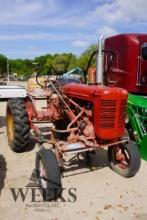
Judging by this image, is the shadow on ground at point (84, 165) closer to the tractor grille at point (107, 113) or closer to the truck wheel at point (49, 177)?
the truck wheel at point (49, 177)

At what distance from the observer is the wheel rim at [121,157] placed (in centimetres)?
552

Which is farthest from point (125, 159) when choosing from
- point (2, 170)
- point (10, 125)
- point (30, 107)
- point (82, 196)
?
point (10, 125)

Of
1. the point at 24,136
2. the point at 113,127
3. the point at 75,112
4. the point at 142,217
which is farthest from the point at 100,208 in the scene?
the point at 24,136

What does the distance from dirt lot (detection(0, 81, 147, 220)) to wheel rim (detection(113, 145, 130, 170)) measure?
200 mm

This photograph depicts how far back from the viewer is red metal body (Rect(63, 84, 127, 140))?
4992 millimetres

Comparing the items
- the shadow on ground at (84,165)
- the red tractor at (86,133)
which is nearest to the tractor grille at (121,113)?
the red tractor at (86,133)

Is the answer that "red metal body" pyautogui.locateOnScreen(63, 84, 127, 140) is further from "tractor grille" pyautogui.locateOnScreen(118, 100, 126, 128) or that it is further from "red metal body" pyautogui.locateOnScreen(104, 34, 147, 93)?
"red metal body" pyautogui.locateOnScreen(104, 34, 147, 93)

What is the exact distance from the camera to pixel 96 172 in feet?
18.5

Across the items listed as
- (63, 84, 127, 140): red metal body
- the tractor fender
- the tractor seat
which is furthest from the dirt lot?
the tractor seat

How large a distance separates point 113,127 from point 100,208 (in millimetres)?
1245

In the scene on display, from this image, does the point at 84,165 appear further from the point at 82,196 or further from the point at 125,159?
the point at 82,196

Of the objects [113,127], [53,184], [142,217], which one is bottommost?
[142,217]

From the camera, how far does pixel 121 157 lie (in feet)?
18.3

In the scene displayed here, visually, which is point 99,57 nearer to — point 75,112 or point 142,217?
point 75,112
